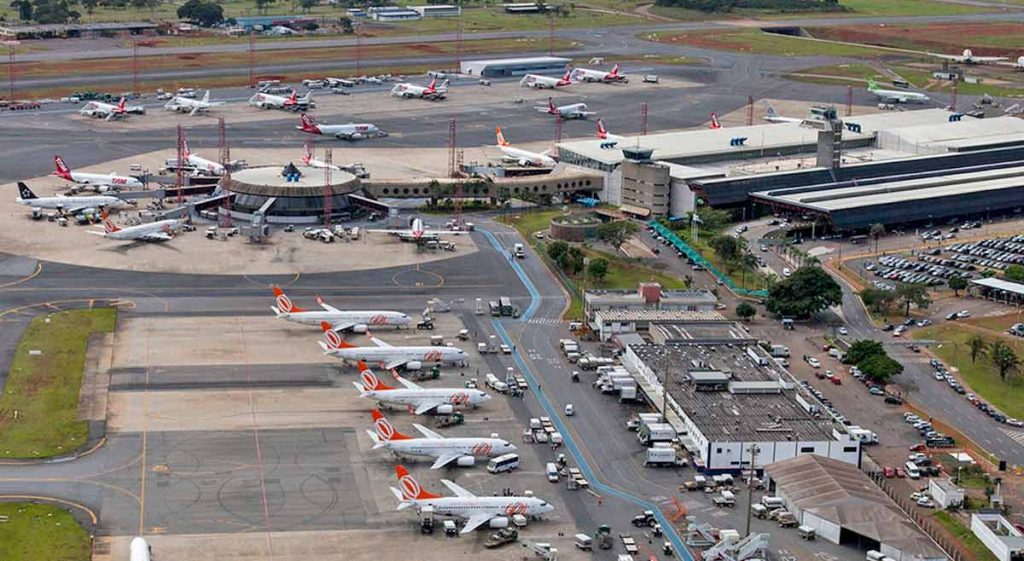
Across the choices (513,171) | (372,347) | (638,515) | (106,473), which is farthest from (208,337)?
(513,171)

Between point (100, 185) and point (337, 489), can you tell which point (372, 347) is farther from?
point (100, 185)

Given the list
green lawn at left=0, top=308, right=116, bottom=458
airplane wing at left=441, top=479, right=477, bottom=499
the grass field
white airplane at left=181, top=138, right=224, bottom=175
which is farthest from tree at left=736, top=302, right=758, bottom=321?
white airplane at left=181, top=138, right=224, bottom=175

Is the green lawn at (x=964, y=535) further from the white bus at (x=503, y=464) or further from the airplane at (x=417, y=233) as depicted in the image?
the airplane at (x=417, y=233)

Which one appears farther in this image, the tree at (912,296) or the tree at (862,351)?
the tree at (912,296)

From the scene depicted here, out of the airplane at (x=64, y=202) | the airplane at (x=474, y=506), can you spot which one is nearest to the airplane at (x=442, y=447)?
the airplane at (x=474, y=506)

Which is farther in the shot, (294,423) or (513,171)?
(513,171)

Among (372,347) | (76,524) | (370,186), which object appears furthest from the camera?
(370,186)

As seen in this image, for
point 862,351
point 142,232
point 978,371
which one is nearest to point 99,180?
point 142,232
